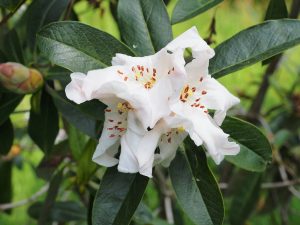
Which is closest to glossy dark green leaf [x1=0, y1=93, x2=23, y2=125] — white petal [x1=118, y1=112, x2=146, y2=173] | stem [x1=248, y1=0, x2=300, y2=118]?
white petal [x1=118, y1=112, x2=146, y2=173]

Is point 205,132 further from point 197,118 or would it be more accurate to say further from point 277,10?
point 277,10

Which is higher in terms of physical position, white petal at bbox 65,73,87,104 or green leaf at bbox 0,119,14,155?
white petal at bbox 65,73,87,104

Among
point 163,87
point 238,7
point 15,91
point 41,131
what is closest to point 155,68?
point 163,87

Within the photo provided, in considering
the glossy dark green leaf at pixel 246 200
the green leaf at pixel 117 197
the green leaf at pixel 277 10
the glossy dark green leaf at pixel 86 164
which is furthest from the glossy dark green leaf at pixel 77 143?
the glossy dark green leaf at pixel 246 200

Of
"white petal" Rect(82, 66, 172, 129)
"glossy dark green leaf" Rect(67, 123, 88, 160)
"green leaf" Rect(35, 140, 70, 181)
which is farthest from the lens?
"green leaf" Rect(35, 140, 70, 181)

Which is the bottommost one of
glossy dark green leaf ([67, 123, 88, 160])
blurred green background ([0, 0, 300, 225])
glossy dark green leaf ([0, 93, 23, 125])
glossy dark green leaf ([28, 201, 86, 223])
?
blurred green background ([0, 0, 300, 225])

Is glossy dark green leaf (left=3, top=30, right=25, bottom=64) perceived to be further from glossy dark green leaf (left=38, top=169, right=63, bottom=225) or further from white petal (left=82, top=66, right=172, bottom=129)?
white petal (left=82, top=66, right=172, bottom=129)

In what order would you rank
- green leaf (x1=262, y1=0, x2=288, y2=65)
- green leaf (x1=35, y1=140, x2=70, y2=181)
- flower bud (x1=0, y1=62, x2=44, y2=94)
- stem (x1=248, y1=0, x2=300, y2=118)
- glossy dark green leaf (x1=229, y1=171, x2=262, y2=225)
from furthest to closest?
1. stem (x1=248, y1=0, x2=300, y2=118)
2. glossy dark green leaf (x1=229, y1=171, x2=262, y2=225)
3. green leaf (x1=35, y1=140, x2=70, y2=181)
4. green leaf (x1=262, y1=0, x2=288, y2=65)
5. flower bud (x1=0, y1=62, x2=44, y2=94)

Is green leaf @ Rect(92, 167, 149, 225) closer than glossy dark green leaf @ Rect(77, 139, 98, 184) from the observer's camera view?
Yes
